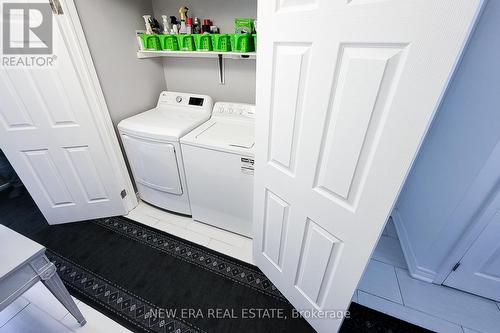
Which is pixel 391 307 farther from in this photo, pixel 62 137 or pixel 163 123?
pixel 62 137

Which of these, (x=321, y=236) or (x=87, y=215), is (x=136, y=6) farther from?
(x=321, y=236)

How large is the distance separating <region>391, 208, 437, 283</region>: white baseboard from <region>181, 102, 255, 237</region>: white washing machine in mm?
1231

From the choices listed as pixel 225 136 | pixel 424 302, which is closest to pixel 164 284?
pixel 225 136

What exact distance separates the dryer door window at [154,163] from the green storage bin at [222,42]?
854mm

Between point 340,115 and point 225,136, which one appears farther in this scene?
point 225,136

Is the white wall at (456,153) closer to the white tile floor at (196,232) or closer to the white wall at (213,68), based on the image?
the white tile floor at (196,232)

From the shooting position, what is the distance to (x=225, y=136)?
1.64 m

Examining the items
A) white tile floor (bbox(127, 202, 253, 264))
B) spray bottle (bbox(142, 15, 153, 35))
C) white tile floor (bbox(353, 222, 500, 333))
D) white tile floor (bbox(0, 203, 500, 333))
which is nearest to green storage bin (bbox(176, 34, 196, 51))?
spray bottle (bbox(142, 15, 153, 35))

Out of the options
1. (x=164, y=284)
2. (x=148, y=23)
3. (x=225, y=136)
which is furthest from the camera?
(x=148, y=23)

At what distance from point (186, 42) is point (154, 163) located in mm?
1051

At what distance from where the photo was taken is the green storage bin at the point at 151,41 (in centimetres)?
188

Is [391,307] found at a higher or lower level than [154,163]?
lower

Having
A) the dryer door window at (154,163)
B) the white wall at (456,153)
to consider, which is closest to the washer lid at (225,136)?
the dryer door window at (154,163)

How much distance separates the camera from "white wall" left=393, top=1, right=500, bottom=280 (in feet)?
3.58
